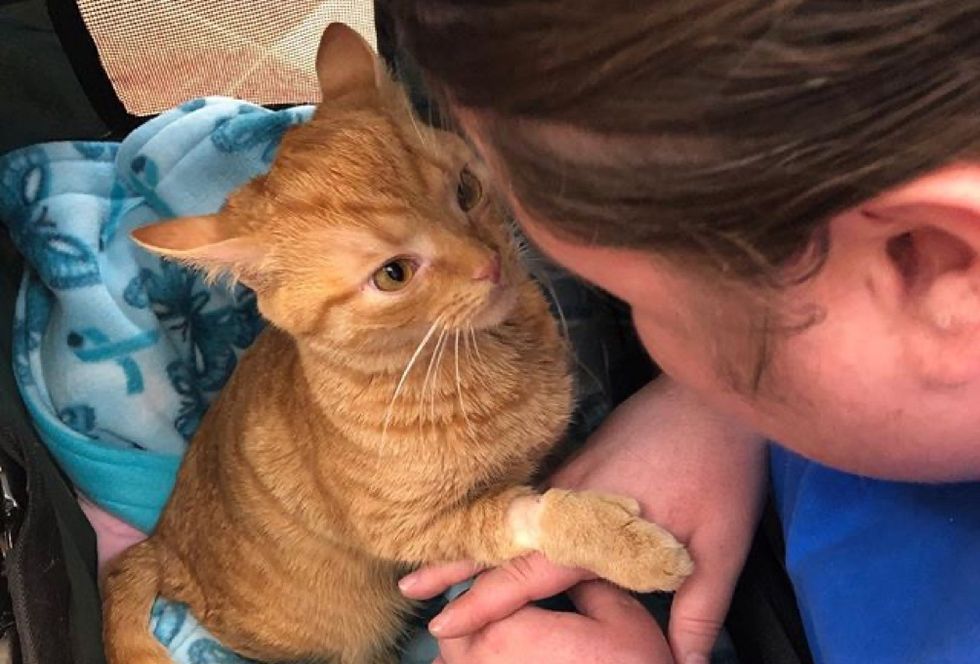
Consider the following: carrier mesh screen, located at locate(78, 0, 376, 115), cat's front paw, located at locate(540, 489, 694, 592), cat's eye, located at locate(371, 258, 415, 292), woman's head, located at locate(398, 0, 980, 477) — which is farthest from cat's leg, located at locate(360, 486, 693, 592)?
carrier mesh screen, located at locate(78, 0, 376, 115)

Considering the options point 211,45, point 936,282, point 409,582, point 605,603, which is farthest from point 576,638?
point 211,45

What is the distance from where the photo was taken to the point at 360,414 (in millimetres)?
1003

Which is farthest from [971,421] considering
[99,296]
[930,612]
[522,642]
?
[99,296]

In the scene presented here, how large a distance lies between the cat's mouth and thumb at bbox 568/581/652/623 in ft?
0.84

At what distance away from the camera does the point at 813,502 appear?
0.81 m

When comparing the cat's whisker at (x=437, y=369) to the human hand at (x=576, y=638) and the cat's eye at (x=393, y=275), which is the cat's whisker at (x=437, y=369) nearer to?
the cat's eye at (x=393, y=275)

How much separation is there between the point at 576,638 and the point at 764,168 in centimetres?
59

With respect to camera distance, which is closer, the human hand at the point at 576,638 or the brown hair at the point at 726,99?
the brown hair at the point at 726,99

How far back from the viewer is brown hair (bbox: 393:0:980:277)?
37 cm

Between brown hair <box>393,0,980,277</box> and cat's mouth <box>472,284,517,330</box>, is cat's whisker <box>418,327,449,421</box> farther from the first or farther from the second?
brown hair <box>393,0,980,277</box>

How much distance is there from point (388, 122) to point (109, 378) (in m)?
0.54

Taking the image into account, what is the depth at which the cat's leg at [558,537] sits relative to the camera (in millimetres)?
915

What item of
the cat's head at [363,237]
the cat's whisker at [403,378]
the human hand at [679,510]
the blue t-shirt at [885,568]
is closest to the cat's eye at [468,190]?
the cat's head at [363,237]

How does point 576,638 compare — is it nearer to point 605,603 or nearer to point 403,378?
point 605,603
